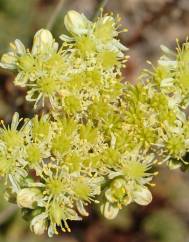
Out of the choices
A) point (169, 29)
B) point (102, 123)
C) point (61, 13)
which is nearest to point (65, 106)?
point (102, 123)

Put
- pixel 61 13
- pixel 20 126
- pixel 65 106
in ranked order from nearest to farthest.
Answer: pixel 65 106
pixel 20 126
pixel 61 13

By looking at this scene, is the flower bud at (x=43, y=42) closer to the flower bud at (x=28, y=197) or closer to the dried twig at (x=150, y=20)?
the flower bud at (x=28, y=197)

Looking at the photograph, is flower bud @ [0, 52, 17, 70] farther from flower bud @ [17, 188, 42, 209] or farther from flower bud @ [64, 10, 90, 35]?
flower bud @ [17, 188, 42, 209]

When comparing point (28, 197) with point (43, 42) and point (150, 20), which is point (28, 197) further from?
point (150, 20)

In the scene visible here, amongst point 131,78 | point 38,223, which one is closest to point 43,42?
point 38,223

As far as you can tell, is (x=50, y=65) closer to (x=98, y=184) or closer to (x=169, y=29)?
(x=98, y=184)
